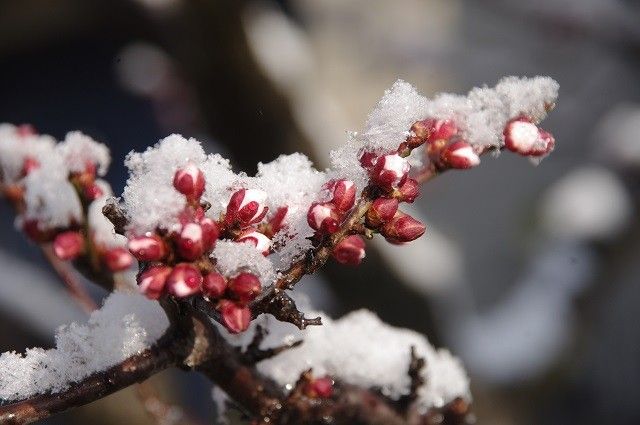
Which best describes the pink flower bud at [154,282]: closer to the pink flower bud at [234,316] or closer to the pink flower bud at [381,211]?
the pink flower bud at [234,316]

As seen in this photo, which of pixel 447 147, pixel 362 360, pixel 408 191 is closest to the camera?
pixel 408 191

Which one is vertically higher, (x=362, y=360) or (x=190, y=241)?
(x=362, y=360)

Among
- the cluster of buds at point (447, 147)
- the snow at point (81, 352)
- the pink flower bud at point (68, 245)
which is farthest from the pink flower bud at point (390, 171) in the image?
the pink flower bud at point (68, 245)

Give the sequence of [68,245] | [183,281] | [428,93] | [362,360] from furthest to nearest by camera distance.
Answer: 1. [428,93]
2. [362,360]
3. [68,245]
4. [183,281]

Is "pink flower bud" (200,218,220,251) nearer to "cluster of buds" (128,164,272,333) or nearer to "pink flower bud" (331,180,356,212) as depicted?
"cluster of buds" (128,164,272,333)

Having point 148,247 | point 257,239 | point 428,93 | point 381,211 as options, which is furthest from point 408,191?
point 428,93

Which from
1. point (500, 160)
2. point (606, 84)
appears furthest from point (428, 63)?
point (606, 84)

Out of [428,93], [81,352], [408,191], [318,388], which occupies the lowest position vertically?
[81,352]

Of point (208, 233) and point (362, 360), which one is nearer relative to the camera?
point (208, 233)

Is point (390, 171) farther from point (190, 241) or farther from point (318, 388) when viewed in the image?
point (318, 388)
